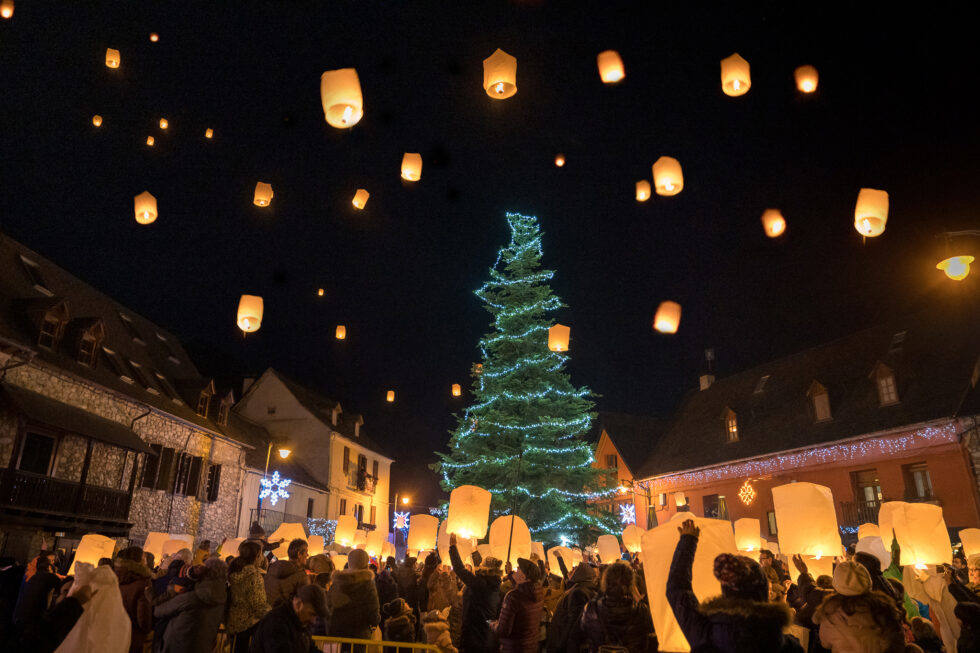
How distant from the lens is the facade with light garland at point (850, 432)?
2136cm

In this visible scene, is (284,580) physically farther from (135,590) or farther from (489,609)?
(489,609)

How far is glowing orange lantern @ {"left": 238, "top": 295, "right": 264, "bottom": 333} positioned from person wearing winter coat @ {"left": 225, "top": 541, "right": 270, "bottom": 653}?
6.99 m

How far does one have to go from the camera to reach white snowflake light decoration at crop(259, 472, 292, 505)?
2939 cm

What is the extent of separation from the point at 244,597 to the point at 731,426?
28.8 metres

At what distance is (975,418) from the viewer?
67.1 feet

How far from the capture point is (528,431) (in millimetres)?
23469

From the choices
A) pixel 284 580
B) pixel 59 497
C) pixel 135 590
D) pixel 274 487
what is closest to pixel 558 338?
pixel 59 497

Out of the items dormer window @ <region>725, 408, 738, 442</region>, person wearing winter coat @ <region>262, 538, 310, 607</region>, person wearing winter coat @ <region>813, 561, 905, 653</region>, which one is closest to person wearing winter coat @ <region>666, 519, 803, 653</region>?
person wearing winter coat @ <region>813, 561, 905, 653</region>

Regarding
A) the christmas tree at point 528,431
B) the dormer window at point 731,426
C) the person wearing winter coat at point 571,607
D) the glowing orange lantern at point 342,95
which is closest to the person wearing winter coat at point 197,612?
the person wearing winter coat at point 571,607

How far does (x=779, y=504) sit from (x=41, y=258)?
82.0ft

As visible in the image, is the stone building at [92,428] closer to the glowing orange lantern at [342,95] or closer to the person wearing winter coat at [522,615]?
the glowing orange lantern at [342,95]

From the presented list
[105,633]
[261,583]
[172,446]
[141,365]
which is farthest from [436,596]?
[141,365]

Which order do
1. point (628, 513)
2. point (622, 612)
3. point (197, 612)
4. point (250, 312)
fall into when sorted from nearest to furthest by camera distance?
point (622, 612) → point (197, 612) → point (250, 312) → point (628, 513)

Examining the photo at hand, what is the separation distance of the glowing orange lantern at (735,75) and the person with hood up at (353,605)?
980 centimetres
